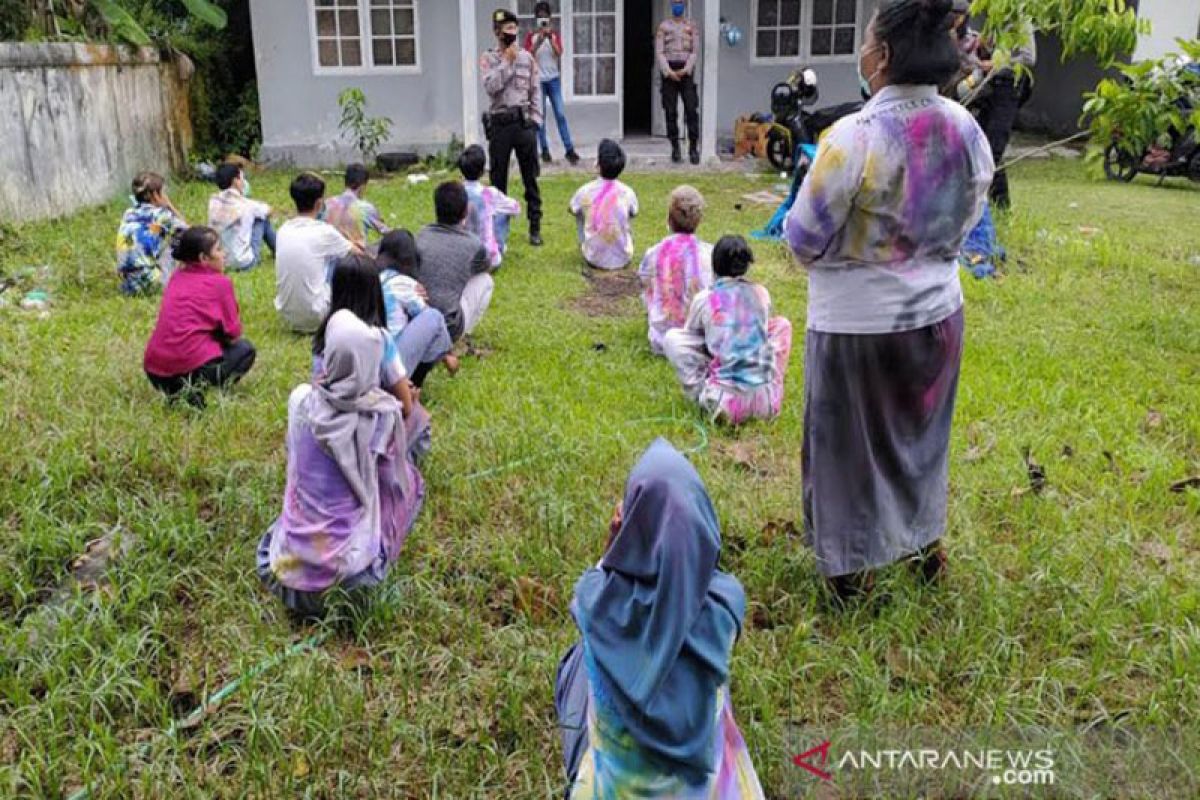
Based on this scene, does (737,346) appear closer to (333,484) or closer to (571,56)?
(333,484)

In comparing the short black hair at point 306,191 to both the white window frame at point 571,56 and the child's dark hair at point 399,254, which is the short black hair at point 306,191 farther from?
the white window frame at point 571,56

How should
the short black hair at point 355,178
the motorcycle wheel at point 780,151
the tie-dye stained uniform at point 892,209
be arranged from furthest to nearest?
1. the motorcycle wheel at point 780,151
2. the short black hair at point 355,178
3. the tie-dye stained uniform at point 892,209

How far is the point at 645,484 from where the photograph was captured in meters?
1.86

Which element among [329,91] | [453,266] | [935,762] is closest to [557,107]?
[329,91]

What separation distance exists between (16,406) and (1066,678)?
4389mm

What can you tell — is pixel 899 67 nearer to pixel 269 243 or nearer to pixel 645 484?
pixel 645 484

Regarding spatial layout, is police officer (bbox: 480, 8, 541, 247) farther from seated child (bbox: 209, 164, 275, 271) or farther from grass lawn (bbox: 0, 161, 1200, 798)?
grass lawn (bbox: 0, 161, 1200, 798)

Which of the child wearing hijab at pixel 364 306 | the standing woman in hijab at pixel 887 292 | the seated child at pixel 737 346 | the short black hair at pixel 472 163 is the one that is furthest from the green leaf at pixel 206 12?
the standing woman in hijab at pixel 887 292

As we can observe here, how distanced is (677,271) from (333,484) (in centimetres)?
320

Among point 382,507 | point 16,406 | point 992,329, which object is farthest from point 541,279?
point 382,507

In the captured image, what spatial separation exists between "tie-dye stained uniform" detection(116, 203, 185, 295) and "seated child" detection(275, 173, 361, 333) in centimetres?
126

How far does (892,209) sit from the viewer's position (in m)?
2.80

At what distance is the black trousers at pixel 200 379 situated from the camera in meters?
4.79

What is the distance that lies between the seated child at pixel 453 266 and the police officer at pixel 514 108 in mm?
2783
